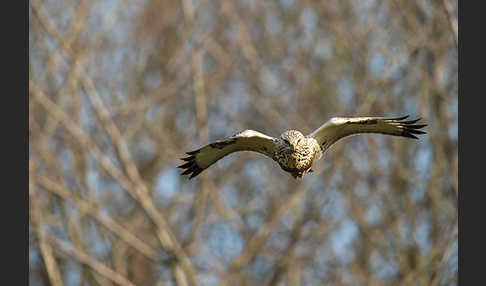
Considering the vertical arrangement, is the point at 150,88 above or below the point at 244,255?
above

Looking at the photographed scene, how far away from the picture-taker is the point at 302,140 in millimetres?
9836

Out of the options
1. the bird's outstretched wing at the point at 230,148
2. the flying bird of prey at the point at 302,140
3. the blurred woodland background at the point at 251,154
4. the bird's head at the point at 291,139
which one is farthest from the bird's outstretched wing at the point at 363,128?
the blurred woodland background at the point at 251,154

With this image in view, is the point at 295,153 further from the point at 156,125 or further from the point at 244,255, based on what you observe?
the point at 156,125

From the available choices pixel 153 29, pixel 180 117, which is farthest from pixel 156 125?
pixel 153 29

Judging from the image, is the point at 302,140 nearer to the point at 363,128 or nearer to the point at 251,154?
the point at 363,128

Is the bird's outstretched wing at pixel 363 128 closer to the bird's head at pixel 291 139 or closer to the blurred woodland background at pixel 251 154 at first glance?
the bird's head at pixel 291 139

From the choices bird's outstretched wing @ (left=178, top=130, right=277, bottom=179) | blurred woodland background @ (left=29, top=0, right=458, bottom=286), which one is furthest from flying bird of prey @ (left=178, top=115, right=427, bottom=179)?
blurred woodland background @ (left=29, top=0, right=458, bottom=286)

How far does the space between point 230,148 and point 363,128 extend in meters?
1.49

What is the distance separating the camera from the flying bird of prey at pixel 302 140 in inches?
385

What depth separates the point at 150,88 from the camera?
21.6 metres

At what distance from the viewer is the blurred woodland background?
15.3m

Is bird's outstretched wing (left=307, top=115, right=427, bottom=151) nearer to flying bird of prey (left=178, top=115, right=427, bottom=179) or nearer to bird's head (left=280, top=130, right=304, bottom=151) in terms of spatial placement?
flying bird of prey (left=178, top=115, right=427, bottom=179)

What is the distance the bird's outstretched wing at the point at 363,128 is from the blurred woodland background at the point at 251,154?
417 centimetres

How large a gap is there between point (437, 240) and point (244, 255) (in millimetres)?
3897
